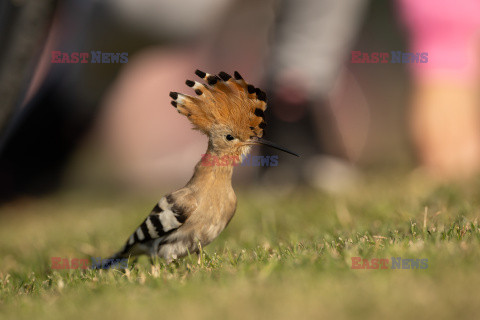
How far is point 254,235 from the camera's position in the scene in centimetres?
380

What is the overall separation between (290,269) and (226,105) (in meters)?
1.05

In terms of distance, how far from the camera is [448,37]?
20.0ft

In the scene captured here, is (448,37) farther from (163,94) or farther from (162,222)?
(162,222)

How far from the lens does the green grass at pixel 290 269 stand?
1800 mm

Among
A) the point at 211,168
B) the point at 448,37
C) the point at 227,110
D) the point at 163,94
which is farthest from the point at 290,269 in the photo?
the point at 163,94

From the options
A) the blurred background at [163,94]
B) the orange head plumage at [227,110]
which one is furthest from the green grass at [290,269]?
the blurred background at [163,94]

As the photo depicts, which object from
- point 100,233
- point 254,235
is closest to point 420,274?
point 254,235

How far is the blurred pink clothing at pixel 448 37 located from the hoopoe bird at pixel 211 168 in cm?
387

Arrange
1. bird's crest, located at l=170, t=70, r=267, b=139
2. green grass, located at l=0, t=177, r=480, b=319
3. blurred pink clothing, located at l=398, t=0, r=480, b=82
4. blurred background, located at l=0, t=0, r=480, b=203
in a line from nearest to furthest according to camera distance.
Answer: green grass, located at l=0, t=177, r=480, b=319, bird's crest, located at l=170, t=70, r=267, b=139, blurred pink clothing, located at l=398, t=0, r=480, b=82, blurred background, located at l=0, t=0, r=480, b=203

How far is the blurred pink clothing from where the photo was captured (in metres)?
5.99

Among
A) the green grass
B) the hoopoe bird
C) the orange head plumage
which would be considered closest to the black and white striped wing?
the hoopoe bird

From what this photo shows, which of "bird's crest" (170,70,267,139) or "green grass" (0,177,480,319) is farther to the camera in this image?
"bird's crest" (170,70,267,139)

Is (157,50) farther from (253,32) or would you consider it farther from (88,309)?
(88,309)

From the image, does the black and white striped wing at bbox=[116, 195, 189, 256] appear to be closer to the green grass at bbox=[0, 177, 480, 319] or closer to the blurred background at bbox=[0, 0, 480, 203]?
the green grass at bbox=[0, 177, 480, 319]
